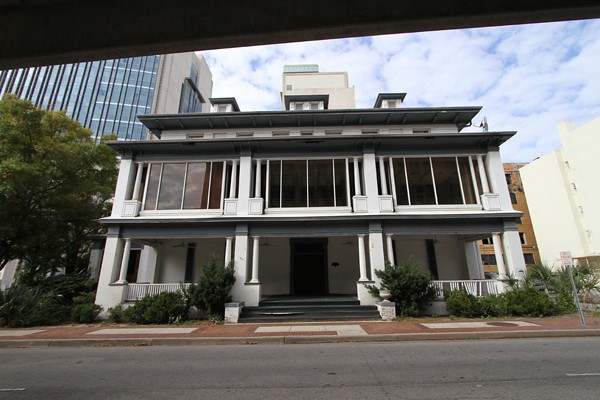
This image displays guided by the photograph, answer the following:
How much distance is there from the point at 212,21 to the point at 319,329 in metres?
9.67

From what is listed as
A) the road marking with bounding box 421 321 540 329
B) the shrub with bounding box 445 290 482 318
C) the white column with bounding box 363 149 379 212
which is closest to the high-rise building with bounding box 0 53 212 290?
the white column with bounding box 363 149 379 212

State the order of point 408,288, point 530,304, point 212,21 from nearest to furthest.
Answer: point 212,21 < point 530,304 < point 408,288

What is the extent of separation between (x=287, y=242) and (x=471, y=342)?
10.8 m

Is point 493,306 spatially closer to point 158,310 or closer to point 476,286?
point 476,286

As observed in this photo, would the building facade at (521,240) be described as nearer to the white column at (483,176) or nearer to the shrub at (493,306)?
the white column at (483,176)

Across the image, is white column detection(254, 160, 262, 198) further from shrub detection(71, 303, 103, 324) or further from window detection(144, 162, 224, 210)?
shrub detection(71, 303, 103, 324)

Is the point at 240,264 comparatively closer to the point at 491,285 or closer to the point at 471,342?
the point at 471,342

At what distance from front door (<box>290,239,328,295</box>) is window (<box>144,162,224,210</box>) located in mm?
5218

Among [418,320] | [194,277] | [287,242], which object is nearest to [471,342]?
[418,320]

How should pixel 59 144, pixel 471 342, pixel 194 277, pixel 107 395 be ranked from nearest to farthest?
pixel 107 395 < pixel 471 342 < pixel 59 144 < pixel 194 277

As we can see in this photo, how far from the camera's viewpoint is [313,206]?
1608cm

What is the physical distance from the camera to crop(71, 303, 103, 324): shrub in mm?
13227

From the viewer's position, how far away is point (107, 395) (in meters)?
4.96

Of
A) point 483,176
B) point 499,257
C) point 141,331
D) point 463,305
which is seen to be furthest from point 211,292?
point 483,176
